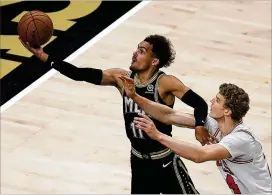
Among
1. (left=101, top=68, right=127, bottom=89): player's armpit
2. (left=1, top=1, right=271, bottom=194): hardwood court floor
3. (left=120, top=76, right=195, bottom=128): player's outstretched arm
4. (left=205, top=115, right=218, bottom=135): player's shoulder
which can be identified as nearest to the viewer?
(left=205, top=115, right=218, bottom=135): player's shoulder

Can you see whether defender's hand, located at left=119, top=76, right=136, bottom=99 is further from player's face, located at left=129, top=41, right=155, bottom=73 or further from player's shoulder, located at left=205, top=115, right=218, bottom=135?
player's shoulder, located at left=205, top=115, right=218, bottom=135

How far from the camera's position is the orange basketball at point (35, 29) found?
719cm

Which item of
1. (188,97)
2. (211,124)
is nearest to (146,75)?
(188,97)

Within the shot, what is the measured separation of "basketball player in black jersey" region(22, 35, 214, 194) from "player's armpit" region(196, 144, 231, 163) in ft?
2.88

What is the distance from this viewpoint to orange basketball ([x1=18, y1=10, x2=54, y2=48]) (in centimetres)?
719

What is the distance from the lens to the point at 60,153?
928cm

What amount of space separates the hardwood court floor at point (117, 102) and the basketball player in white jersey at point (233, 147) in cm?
257

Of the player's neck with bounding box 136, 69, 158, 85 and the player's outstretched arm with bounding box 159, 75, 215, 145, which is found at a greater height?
the player's neck with bounding box 136, 69, 158, 85

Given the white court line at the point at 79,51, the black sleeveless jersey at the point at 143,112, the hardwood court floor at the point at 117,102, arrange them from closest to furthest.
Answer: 1. the black sleeveless jersey at the point at 143,112
2. the hardwood court floor at the point at 117,102
3. the white court line at the point at 79,51

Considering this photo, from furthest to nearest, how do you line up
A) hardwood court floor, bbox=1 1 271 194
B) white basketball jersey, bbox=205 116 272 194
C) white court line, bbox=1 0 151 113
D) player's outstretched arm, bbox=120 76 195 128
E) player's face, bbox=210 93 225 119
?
white court line, bbox=1 0 151 113, hardwood court floor, bbox=1 1 271 194, player's outstretched arm, bbox=120 76 195 128, player's face, bbox=210 93 225 119, white basketball jersey, bbox=205 116 272 194

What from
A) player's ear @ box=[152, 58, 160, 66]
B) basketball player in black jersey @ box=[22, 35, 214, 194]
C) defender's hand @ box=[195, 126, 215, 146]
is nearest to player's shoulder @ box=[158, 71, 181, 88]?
basketball player in black jersey @ box=[22, 35, 214, 194]

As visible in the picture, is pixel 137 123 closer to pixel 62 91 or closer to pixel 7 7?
pixel 62 91

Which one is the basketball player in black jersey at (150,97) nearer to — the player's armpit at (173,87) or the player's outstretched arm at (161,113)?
the player's armpit at (173,87)

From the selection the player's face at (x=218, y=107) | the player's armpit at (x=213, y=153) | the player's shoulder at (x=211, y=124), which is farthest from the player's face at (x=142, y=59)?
the player's armpit at (x=213, y=153)
